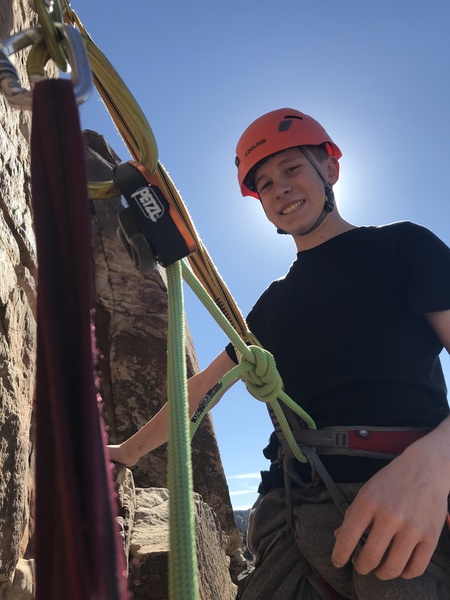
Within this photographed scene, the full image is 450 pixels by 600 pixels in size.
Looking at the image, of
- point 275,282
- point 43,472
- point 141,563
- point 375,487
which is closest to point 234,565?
point 141,563

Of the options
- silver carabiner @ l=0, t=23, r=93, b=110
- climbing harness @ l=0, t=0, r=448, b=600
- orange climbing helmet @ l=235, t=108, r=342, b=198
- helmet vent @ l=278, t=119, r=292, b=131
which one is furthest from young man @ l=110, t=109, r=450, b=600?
silver carabiner @ l=0, t=23, r=93, b=110

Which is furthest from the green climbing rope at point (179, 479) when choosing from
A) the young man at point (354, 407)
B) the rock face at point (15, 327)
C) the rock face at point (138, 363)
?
the rock face at point (138, 363)

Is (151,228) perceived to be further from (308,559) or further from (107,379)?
(107,379)

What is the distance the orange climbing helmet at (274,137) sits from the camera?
2.52 meters

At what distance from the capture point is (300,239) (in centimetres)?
237

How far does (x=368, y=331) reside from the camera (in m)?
1.91

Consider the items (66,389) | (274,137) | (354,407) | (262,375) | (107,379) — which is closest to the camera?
(66,389)

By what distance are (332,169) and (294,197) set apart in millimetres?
463

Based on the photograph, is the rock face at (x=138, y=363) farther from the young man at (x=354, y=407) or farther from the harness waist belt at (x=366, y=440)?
the harness waist belt at (x=366, y=440)

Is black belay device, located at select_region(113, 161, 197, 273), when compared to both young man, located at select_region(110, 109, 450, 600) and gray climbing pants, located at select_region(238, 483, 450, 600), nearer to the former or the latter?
young man, located at select_region(110, 109, 450, 600)

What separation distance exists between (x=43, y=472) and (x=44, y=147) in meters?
0.49

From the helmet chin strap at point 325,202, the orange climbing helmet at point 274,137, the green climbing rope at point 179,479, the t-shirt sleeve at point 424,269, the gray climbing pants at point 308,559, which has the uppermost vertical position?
the orange climbing helmet at point 274,137

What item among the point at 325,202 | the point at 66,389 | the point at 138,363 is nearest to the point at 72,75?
the point at 66,389

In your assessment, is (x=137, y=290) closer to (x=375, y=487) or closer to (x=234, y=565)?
(x=234, y=565)
